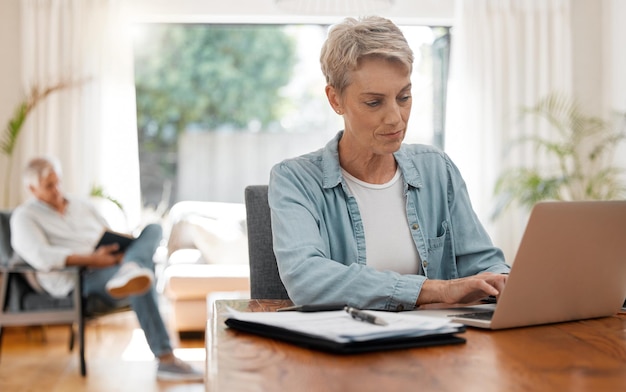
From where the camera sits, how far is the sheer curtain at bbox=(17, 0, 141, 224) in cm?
546

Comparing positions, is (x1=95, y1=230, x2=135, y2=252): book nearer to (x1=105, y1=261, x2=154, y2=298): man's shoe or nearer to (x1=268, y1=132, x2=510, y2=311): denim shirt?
(x1=105, y1=261, x2=154, y2=298): man's shoe

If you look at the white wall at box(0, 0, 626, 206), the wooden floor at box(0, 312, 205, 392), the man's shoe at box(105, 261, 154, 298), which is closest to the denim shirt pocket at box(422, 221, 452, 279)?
the wooden floor at box(0, 312, 205, 392)

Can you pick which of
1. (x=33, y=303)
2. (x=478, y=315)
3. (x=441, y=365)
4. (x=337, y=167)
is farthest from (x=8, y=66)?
(x=441, y=365)

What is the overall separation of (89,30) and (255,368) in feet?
16.4

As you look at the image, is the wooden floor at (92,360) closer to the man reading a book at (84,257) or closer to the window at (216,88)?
the man reading a book at (84,257)

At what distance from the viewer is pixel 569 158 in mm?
5848

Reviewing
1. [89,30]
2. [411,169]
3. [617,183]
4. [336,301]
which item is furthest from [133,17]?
[336,301]

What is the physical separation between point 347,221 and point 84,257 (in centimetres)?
255

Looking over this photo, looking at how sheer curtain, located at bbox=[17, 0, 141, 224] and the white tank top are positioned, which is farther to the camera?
sheer curtain, located at bbox=[17, 0, 141, 224]

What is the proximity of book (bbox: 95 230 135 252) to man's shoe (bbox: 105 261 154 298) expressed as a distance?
0.46 ft

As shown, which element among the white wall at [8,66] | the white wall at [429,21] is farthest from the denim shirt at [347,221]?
the white wall at [8,66]

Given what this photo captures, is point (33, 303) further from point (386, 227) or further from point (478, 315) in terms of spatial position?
point (478, 315)

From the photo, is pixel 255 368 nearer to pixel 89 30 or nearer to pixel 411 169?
pixel 411 169

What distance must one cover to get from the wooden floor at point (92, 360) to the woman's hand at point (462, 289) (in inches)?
92.6
